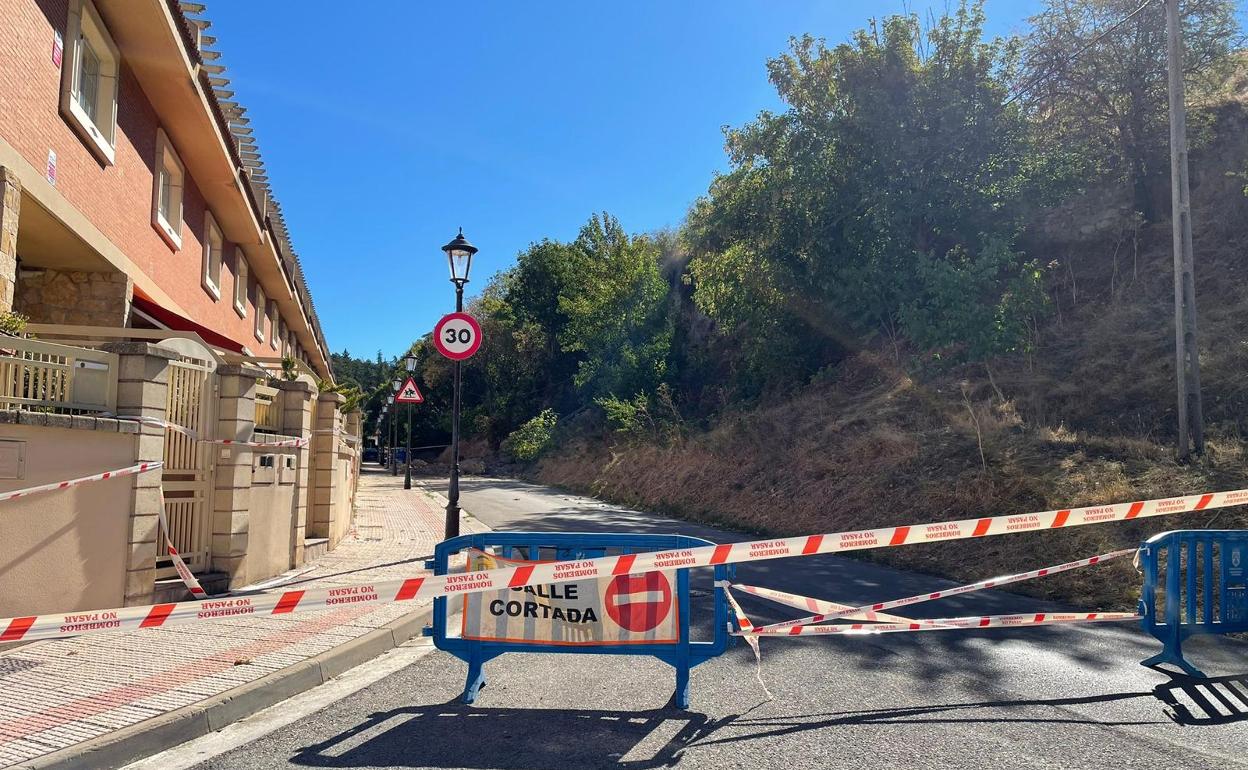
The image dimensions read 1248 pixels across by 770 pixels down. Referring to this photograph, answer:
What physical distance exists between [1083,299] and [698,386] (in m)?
16.8

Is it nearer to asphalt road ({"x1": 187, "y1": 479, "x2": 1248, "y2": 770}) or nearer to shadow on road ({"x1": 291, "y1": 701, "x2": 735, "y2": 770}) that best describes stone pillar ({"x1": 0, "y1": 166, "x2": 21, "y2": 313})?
asphalt road ({"x1": 187, "y1": 479, "x2": 1248, "y2": 770})

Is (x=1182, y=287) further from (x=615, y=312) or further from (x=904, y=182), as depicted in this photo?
(x=615, y=312)

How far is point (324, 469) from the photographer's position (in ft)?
40.7

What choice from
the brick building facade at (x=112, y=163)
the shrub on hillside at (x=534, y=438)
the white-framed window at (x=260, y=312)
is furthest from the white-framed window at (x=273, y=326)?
the shrub on hillside at (x=534, y=438)

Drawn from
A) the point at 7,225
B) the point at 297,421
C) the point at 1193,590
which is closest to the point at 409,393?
the point at 297,421

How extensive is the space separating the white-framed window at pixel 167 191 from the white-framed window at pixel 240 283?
16.8ft

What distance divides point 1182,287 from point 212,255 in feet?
54.8

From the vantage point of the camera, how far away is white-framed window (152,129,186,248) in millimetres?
11953

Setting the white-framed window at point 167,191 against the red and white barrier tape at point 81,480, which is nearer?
the red and white barrier tape at point 81,480

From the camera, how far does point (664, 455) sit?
1029 inches

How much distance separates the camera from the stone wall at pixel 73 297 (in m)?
10.1

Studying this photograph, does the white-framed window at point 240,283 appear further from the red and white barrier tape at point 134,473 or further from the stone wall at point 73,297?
the red and white barrier tape at point 134,473

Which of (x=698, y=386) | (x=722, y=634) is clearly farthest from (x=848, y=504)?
(x=698, y=386)

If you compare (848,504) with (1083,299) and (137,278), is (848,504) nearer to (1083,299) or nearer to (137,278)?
(1083,299)
